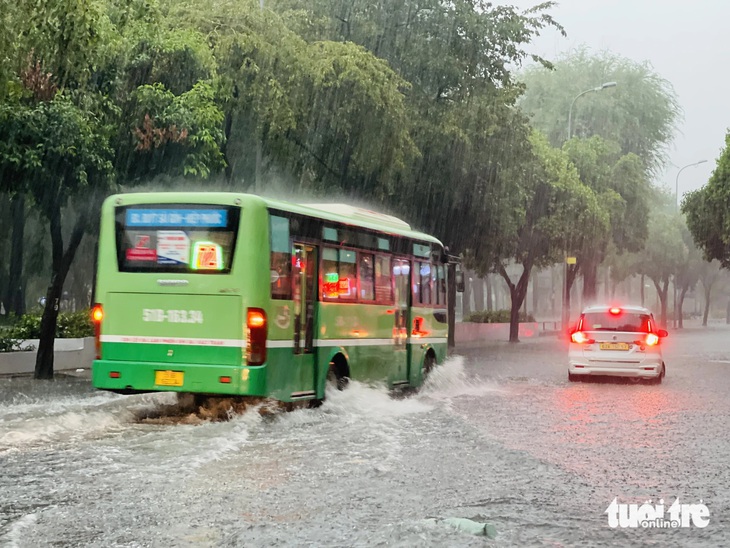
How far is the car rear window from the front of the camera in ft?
70.9

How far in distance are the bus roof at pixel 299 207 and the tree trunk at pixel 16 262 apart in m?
18.0

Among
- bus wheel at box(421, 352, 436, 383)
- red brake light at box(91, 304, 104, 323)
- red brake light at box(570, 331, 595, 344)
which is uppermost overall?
red brake light at box(91, 304, 104, 323)

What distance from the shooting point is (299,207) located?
47.9ft

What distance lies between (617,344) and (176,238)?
34.6ft

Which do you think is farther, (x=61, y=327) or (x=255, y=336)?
(x=61, y=327)

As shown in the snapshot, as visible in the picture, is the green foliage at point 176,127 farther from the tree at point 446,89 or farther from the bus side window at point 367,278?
the tree at point 446,89

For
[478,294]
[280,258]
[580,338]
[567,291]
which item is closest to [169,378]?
[280,258]

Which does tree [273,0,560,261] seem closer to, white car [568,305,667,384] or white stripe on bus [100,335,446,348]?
white car [568,305,667,384]

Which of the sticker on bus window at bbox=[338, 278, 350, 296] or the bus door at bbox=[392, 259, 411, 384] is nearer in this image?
the sticker on bus window at bbox=[338, 278, 350, 296]

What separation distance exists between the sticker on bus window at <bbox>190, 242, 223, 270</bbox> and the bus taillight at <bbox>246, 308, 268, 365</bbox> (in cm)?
69

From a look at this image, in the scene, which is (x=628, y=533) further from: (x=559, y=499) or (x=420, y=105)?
(x=420, y=105)

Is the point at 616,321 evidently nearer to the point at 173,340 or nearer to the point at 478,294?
the point at 173,340

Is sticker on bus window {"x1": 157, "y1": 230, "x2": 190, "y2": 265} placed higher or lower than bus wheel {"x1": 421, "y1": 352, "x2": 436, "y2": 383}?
higher

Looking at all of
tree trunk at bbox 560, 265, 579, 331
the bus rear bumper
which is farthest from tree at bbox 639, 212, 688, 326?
the bus rear bumper
